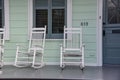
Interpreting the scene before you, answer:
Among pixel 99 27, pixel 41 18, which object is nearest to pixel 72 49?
pixel 99 27

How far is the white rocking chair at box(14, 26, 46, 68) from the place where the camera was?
6.13 m

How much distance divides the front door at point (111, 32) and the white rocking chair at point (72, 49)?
2.29 ft

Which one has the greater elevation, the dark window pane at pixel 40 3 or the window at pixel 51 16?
the dark window pane at pixel 40 3

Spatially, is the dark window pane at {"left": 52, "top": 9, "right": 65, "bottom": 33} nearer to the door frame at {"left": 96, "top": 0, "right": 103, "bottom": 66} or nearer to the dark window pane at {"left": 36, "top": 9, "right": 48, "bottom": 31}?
the dark window pane at {"left": 36, "top": 9, "right": 48, "bottom": 31}

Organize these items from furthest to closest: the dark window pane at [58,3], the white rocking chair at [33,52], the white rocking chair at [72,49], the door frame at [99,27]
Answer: the dark window pane at [58,3] < the door frame at [99,27] < the white rocking chair at [33,52] < the white rocking chair at [72,49]

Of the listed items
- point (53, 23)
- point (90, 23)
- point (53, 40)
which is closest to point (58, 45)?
point (53, 40)

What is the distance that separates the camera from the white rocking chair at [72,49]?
585cm

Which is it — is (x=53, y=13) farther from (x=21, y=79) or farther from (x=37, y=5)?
(x=21, y=79)

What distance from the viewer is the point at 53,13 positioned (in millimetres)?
6484

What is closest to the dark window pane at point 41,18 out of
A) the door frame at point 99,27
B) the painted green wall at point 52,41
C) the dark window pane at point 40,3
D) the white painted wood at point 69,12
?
the dark window pane at point 40,3

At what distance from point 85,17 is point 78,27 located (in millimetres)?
314

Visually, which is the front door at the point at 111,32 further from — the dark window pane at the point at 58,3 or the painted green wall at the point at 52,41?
the dark window pane at the point at 58,3

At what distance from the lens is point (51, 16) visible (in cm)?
648

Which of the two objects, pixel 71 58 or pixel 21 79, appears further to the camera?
pixel 71 58
